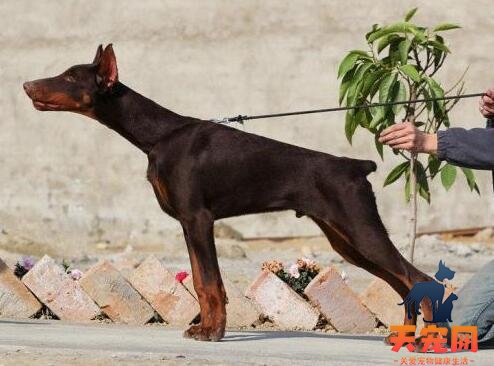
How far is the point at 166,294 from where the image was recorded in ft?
31.8

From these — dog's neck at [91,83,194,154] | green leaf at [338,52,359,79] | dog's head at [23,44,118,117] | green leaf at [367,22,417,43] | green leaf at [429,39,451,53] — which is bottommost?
dog's neck at [91,83,194,154]

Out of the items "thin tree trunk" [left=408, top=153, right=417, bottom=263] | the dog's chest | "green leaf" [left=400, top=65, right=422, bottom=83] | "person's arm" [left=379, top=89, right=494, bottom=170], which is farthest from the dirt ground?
"person's arm" [left=379, top=89, right=494, bottom=170]

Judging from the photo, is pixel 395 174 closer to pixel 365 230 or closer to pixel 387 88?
pixel 387 88

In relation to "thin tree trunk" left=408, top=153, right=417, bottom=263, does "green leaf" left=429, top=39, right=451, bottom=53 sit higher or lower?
higher

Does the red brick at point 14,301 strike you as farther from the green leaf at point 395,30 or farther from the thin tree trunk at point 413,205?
the green leaf at point 395,30

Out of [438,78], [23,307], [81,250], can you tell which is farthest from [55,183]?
[23,307]

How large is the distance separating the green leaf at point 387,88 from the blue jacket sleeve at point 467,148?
3.15 m

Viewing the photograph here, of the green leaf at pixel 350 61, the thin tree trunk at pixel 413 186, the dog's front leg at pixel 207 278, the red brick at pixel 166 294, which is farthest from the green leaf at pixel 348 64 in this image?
the dog's front leg at pixel 207 278

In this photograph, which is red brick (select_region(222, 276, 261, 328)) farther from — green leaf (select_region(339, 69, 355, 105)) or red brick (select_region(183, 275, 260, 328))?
green leaf (select_region(339, 69, 355, 105))

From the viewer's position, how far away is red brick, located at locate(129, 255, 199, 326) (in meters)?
9.63

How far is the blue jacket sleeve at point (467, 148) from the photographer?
6.92m

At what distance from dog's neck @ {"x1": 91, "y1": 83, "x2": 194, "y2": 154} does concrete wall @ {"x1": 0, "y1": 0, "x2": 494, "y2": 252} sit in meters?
11.6

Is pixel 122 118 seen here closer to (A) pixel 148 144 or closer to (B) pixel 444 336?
(A) pixel 148 144

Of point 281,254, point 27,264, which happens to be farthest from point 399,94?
point 281,254
